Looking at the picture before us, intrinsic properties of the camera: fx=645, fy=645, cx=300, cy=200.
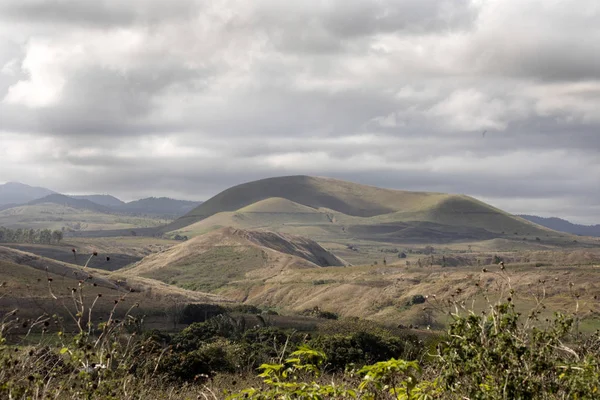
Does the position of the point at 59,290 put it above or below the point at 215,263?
above

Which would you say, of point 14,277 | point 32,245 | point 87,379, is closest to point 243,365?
point 87,379

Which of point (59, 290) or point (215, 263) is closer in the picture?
point (59, 290)

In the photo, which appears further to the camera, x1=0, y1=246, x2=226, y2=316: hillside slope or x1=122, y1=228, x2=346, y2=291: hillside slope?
x1=122, y1=228, x2=346, y2=291: hillside slope

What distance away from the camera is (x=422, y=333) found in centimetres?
6194

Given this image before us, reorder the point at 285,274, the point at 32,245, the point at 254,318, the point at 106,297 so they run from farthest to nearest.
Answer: the point at 32,245 < the point at 285,274 < the point at 106,297 < the point at 254,318

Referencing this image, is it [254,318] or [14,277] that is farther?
[14,277]

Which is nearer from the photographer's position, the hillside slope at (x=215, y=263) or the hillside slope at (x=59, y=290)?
the hillside slope at (x=59, y=290)

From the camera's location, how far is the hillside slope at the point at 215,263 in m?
138

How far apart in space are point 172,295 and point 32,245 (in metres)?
106

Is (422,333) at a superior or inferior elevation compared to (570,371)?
inferior

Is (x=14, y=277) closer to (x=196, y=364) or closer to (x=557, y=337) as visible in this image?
(x=196, y=364)

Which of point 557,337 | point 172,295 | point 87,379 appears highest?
point 557,337

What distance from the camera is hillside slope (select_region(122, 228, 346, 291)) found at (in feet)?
452

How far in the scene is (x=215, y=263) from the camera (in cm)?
15325
